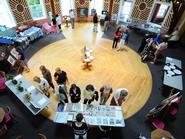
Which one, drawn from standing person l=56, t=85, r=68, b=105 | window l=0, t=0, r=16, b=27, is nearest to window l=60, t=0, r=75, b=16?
window l=0, t=0, r=16, b=27

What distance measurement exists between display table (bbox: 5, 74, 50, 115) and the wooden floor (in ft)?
2.08

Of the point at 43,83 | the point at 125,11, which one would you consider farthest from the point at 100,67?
the point at 125,11

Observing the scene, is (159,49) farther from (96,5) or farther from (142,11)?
(96,5)

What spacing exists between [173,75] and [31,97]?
5672 millimetres

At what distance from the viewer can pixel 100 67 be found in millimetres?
7375

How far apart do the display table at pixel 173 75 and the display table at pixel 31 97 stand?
462 cm

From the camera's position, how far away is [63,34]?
9906mm

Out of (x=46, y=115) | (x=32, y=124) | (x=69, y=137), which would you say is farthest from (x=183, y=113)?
(x=32, y=124)

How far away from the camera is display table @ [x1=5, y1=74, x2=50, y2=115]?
4.70 metres

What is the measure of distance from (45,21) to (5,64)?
16.2ft

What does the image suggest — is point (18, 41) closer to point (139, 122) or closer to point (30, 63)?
point (30, 63)

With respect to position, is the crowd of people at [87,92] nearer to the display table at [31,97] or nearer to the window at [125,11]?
the display table at [31,97]

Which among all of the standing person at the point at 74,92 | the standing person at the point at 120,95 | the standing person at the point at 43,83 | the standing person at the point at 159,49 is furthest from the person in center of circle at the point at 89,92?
the standing person at the point at 159,49

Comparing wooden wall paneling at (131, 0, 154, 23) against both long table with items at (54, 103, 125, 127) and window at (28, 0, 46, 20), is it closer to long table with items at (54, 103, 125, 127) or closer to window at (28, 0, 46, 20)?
window at (28, 0, 46, 20)
